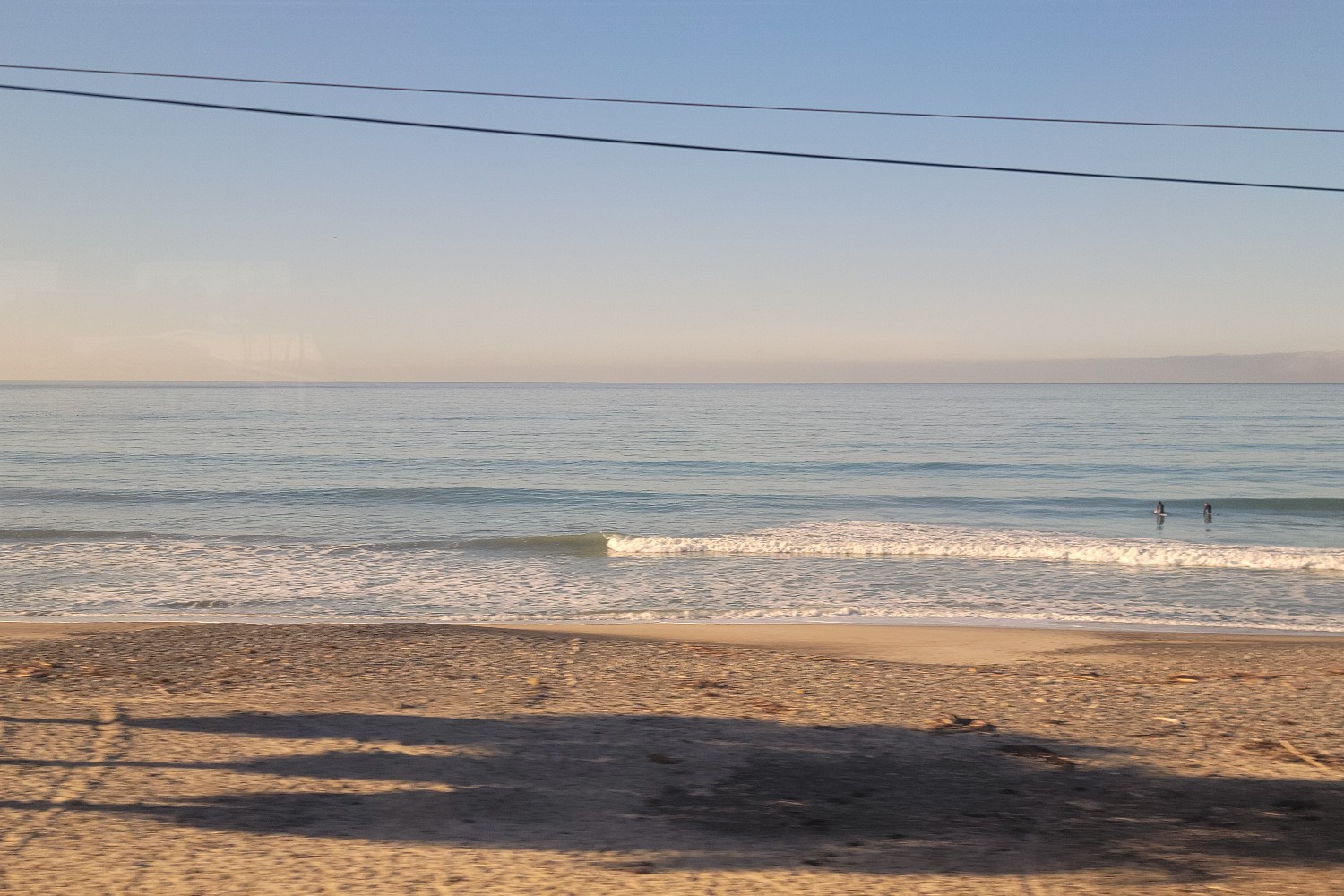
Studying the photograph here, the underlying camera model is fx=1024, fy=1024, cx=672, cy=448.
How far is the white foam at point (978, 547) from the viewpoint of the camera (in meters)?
18.7

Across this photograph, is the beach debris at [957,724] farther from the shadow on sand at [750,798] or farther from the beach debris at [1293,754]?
the beach debris at [1293,754]

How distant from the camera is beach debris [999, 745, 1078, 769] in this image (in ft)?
19.9

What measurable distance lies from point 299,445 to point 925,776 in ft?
142

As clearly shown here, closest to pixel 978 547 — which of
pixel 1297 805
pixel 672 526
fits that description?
pixel 672 526

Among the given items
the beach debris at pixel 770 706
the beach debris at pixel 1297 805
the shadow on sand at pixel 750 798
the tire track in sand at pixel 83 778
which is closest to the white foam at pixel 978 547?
the beach debris at pixel 770 706

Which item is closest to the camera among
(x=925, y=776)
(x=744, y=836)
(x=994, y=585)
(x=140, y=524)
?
(x=744, y=836)

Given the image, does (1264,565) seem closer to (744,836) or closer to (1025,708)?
(1025,708)

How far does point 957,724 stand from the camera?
707 cm

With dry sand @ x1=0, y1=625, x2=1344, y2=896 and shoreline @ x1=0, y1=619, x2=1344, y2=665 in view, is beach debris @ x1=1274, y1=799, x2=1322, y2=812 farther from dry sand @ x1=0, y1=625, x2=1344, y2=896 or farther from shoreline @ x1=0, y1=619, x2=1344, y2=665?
shoreline @ x1=0, y1=619, x2=1344, y2=665

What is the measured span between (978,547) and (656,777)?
15.8 m

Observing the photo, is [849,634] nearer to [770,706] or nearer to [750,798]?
[770,706]

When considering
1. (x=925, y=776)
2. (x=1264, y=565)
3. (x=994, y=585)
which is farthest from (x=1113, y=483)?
(x=925, y=776)

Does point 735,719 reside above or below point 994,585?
above

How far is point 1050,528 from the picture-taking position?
2400cm
